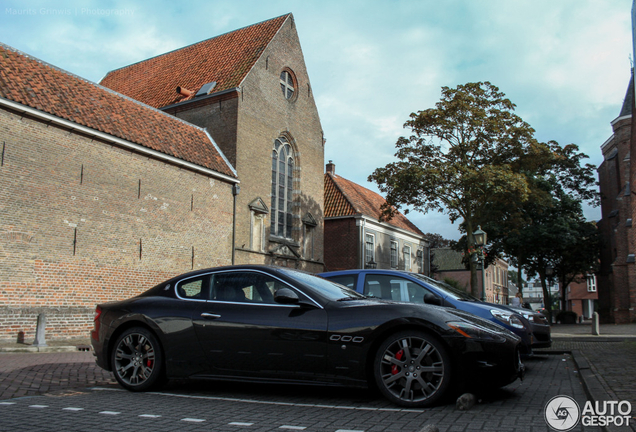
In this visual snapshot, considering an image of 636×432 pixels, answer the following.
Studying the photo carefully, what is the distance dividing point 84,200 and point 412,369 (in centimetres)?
1333

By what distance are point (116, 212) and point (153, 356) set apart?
38.6ft

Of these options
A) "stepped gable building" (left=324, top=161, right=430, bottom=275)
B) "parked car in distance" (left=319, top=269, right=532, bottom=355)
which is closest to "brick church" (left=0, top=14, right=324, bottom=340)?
"stepped gable building" (left=324, top=161, right=430, bottom=275)

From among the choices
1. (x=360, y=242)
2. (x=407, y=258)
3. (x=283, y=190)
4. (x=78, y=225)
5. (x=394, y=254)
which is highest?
(x=283, y=190)

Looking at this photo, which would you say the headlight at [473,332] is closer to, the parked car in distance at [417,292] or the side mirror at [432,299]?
the side mirror at [432,299]

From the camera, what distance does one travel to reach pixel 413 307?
16.2 feet

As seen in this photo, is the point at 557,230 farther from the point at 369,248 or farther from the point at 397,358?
the point at 397,358

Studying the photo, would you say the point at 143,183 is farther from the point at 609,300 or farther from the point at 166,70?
the point at 609,300

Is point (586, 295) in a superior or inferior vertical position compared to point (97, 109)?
inferior

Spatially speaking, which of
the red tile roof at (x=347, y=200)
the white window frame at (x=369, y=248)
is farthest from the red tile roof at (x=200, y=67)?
the white window frame at (x=369, y=248)

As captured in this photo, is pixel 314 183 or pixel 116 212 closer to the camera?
pixel 116 212

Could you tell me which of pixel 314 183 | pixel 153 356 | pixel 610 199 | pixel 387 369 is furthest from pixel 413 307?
pixel 610 199

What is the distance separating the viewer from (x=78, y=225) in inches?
596

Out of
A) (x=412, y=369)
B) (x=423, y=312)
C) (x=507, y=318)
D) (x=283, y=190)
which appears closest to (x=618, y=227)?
(x=283, y=190)

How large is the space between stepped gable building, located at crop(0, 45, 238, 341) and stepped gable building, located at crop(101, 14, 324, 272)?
2.66m
